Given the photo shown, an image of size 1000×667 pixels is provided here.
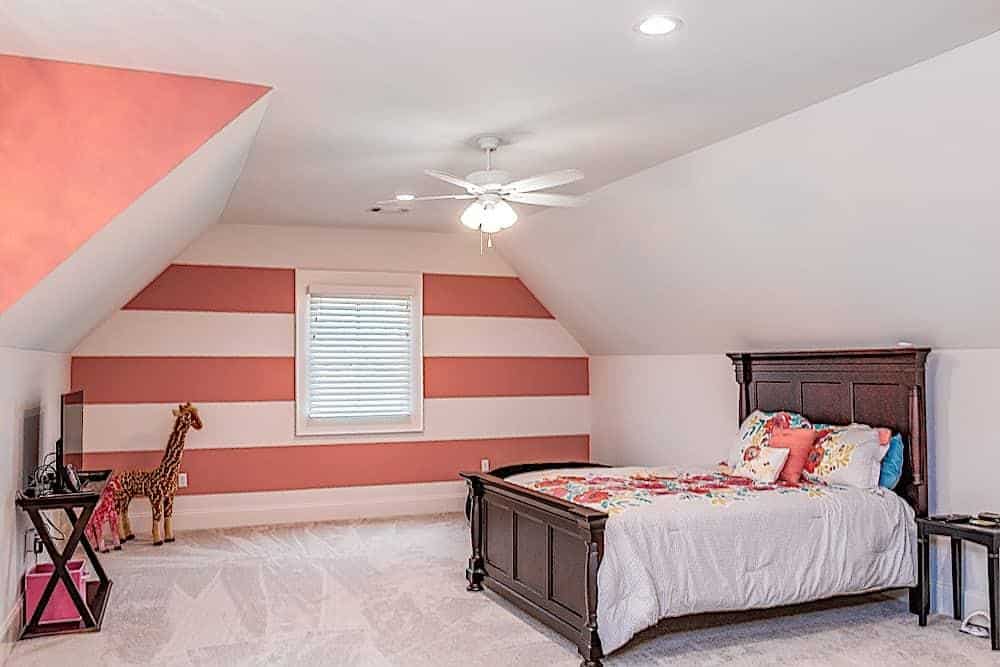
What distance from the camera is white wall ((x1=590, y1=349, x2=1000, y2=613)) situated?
15.6 feet

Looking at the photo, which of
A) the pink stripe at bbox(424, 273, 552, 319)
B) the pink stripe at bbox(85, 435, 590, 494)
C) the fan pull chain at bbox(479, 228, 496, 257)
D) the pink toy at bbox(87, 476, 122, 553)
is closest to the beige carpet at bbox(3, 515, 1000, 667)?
the pink toy at bbox(87, 476, 122, 553)

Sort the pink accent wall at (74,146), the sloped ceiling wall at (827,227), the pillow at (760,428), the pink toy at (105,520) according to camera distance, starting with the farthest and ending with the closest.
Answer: the pink toy at (105,520)
the pillow at (760,428)
the sloped ceiling wall at (827,227)
the pink accent wall at (74,146)

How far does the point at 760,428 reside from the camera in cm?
573

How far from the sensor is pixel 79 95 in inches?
146

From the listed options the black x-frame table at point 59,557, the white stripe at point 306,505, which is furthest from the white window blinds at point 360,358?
the black x-frame table at point 59,557

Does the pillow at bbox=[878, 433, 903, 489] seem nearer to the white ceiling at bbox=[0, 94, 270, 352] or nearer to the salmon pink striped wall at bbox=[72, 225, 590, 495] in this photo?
the white ceiling at bbox=[0, 94, 270, 352]

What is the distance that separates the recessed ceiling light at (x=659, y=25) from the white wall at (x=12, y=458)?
129 inches

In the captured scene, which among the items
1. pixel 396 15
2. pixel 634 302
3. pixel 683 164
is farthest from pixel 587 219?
pixel 396 15

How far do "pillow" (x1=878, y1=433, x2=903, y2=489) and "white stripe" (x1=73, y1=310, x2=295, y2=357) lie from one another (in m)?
4.92

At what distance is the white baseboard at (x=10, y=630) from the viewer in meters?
4.24

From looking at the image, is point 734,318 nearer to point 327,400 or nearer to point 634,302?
point 634,302

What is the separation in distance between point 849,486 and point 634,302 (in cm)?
265

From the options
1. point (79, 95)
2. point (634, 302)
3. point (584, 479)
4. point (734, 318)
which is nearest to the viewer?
point (79, 95)

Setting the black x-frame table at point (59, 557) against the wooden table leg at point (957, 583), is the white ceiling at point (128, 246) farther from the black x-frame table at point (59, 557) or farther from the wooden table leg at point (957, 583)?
the wooden table leg at point (957, 583)
